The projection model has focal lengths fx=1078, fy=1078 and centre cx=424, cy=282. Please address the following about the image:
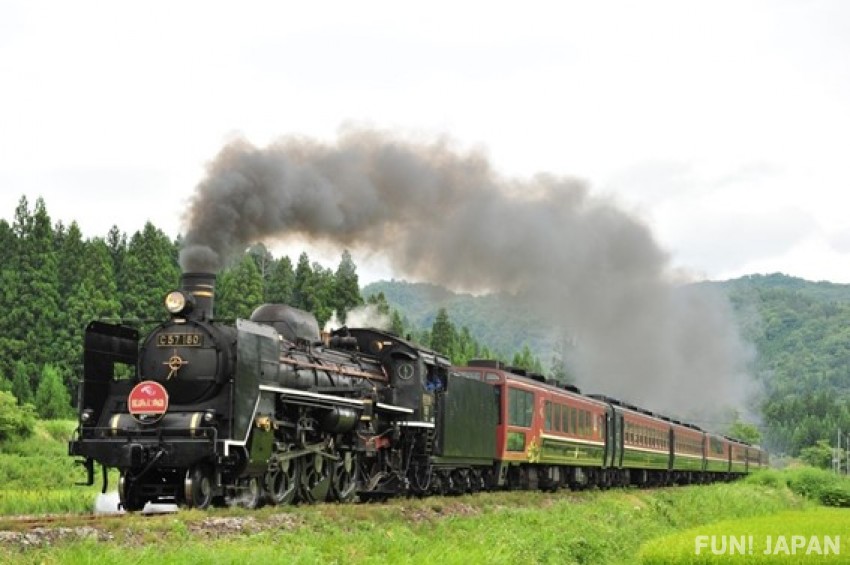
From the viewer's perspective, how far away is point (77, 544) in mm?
10852

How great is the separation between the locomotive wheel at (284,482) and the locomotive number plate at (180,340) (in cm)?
253

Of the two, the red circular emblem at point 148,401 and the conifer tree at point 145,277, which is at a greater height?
the conifer tree at point 145,277

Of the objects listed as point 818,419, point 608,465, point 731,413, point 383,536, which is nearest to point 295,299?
point 608,465

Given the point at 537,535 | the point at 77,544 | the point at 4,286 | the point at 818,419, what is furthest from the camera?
the point at 818,419

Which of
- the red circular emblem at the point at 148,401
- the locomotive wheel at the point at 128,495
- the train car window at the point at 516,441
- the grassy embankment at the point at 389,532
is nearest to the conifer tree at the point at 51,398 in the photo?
the grassy embankment at the point at 389,532

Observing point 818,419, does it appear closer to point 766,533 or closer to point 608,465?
point 608,465

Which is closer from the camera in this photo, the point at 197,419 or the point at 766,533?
the point at 197,419

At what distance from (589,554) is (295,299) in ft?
186

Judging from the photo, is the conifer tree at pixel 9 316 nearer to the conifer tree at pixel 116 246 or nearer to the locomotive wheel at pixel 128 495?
the conifer tree at pixel 116 246

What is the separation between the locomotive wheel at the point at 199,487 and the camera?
52.3 feet

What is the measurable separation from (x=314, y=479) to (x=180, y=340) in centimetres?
386

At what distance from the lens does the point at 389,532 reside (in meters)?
15.8

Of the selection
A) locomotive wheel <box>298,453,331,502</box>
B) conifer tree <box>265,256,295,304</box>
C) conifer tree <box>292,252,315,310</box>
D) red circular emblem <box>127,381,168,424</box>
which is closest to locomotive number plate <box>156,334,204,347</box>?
red circular emblem <box>127,381,168,424</box>

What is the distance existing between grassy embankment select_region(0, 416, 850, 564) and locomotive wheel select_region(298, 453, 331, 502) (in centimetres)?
136
